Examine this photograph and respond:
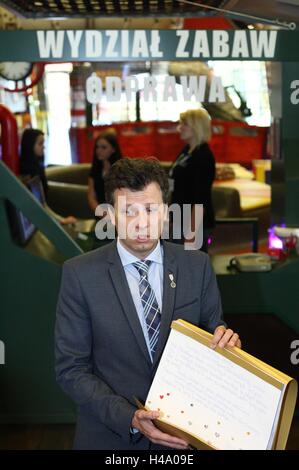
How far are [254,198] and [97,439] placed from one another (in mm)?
6904

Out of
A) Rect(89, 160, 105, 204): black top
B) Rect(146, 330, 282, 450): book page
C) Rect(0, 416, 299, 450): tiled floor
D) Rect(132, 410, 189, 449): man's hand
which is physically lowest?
Rect(0, 416, 299, 450): tiled floor

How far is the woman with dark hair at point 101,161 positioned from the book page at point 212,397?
4465 mm

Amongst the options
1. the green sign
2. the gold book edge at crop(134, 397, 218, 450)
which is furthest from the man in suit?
the green sign

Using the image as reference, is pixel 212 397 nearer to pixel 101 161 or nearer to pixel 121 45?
pixel 121 45

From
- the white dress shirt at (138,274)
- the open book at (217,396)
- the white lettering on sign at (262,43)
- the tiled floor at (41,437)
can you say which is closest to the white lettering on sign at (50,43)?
the white lettering on sign at (262,43)

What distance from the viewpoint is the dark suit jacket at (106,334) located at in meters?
2.02

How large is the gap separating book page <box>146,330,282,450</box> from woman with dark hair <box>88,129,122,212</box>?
14.6ft

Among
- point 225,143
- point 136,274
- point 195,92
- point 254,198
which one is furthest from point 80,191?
point 136,274

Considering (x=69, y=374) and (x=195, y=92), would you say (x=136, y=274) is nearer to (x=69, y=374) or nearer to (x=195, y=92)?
(x=69, y=374)

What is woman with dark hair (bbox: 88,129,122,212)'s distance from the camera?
6312 millimetres

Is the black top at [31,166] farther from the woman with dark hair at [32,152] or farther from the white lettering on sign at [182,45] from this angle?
the white lettering on sign at [182,45]

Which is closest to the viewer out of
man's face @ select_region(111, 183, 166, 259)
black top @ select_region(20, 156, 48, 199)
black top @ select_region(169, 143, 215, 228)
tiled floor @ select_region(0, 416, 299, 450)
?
man's face @ select_region(111, 183, 166, 259)

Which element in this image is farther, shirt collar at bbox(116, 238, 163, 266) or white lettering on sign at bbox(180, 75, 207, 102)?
white lettering on sign at bbox(180, 75, 207, 102)

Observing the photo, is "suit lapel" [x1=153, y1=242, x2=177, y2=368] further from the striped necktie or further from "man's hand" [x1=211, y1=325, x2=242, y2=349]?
"man's hand" [x1=211, y1=325, x2=242, y2=349]
